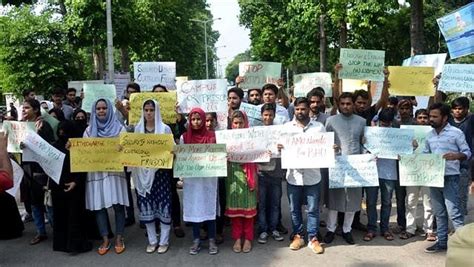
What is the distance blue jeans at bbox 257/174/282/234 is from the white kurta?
0.66 meters

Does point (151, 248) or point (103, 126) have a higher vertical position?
point (103, 126)

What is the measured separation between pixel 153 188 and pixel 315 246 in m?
1.93

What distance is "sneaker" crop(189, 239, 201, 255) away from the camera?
5.67 m

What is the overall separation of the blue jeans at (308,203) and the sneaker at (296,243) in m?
0.09

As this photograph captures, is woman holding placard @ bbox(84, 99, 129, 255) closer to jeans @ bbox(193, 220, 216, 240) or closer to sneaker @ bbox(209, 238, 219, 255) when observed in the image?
jeans @ bbox(193, 220, 216, 240)

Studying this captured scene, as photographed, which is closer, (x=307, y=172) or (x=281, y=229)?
(x=307, y=172)

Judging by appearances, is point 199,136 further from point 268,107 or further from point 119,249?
point 119,249

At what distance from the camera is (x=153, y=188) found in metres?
5.70

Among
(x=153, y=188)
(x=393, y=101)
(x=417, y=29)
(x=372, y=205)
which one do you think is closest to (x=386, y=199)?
(x=372, y=205)

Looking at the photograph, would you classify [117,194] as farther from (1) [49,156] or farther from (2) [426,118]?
(2) [426,118]

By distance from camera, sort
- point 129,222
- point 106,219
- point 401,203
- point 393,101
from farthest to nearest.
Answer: point 393,101
point 129,222
point 401,203
point 106,219

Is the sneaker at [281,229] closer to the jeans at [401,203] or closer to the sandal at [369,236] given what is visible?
the sandal at [369,236]

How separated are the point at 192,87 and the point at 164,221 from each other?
1.89 metres

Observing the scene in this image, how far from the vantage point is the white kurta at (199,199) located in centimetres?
562
